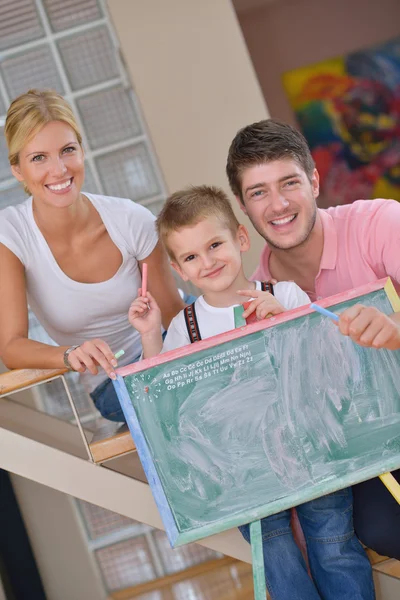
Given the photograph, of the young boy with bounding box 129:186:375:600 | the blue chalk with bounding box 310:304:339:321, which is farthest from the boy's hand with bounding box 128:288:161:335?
the blue chalk with bounding box 310:304:339:321

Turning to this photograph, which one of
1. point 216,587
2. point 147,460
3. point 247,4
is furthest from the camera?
point 247,4

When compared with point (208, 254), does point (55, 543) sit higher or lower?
lower

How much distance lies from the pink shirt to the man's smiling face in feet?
0.27

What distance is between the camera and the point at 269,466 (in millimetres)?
1730

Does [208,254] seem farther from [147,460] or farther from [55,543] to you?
[55,543]

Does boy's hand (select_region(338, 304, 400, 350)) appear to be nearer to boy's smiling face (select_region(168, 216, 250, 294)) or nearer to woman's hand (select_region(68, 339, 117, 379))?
boy's smiling face (select_region(168, 216, 250, 294))

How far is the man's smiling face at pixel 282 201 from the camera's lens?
2.07 m

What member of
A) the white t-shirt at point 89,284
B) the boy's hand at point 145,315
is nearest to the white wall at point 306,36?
the white t-shirt at point 89,284

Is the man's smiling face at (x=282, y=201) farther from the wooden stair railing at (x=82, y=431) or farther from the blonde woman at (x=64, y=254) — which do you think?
the wooden stair railing at (x=82, y=431)

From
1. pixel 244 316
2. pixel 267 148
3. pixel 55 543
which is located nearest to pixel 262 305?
pixel 244 316

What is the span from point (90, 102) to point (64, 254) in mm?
1524

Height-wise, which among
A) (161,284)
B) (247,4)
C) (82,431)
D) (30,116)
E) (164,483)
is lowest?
(164,483)

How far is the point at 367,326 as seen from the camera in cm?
159

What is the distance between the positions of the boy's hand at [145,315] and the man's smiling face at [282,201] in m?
0.40
